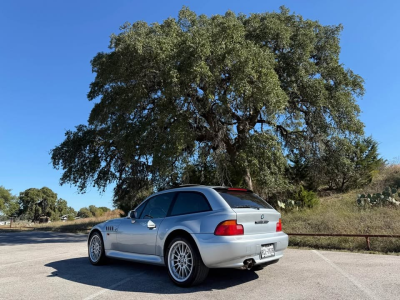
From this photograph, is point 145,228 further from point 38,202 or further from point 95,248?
point 38,202

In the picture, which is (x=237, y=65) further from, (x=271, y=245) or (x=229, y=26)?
(x=271, y=245)

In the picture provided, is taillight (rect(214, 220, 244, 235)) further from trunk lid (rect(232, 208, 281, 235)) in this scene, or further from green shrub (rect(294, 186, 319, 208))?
green shrub (rect(294, 186, 319, 208))

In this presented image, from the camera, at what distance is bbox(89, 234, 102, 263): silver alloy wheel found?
693 centimetres

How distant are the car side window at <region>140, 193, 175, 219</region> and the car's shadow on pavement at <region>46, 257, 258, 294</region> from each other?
1.09 metres

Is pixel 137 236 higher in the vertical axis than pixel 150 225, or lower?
lower

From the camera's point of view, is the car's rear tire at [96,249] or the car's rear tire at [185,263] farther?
the car's rear tire at [96,249]

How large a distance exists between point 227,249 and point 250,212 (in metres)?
0.76

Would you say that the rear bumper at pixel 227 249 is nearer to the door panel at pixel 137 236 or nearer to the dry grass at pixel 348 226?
the door panel at pixel 137 236

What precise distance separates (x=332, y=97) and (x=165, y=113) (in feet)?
26.7

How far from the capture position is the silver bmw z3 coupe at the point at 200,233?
15.3ft

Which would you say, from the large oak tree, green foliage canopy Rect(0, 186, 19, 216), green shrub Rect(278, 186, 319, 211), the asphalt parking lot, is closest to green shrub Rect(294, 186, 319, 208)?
green shrub Rect(278, 186, 319, 211)

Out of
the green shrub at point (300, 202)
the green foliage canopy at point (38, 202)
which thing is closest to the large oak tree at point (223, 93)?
the green shrub at point (300, 202)

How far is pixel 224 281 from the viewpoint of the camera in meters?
5.23

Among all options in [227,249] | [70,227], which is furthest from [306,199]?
[70,227]
